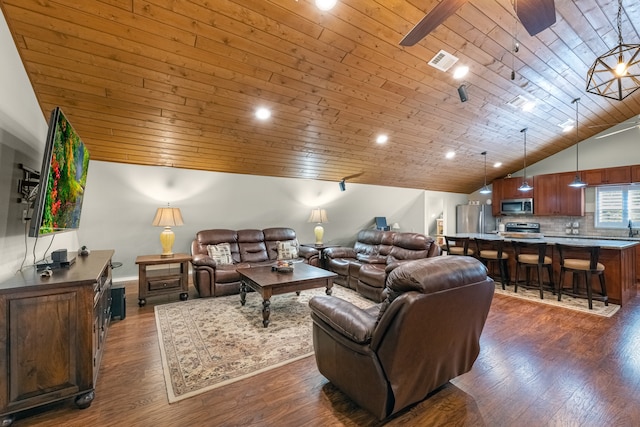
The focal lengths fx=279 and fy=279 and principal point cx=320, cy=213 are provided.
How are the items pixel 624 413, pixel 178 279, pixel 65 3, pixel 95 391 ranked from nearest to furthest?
pixel 624 413, pixel 95 391, pixel 65 3, pixel 178 279

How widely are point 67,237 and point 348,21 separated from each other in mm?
4318

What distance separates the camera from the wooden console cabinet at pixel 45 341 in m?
1.61

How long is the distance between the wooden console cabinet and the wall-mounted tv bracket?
2.38 ft

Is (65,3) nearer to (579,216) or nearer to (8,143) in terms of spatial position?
(8,143)

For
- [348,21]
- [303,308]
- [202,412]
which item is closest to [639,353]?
[303,308]

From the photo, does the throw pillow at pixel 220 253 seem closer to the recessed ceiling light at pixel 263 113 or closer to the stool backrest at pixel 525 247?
the recessed ceiling light at pixel 263 113

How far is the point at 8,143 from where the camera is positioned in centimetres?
204

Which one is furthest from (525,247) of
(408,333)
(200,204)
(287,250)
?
(200,204)

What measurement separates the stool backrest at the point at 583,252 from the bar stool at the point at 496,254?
0.78m

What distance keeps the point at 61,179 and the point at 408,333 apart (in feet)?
8.90

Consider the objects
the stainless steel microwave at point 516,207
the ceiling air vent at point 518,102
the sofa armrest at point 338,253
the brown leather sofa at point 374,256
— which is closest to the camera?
the brown leather sofa at point 374,256

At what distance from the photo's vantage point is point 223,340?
279 centimetres

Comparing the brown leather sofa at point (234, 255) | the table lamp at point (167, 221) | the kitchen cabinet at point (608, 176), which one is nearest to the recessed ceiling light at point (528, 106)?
the kitchen cabinet at point (608, 176)

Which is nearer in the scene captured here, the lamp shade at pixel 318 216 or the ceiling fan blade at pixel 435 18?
the ceiling fan blade at pixel 435 18
